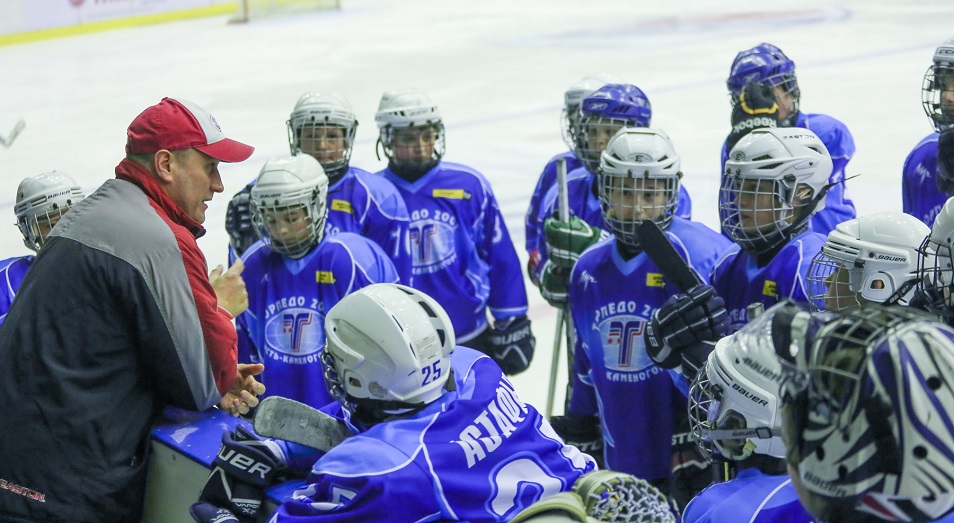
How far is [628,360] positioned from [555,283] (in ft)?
1.76

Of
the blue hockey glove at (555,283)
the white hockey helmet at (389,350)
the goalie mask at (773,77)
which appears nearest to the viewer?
the white hockey helmet at (389,350)

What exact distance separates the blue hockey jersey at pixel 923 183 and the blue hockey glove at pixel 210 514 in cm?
303

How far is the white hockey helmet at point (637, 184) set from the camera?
322 centimetres

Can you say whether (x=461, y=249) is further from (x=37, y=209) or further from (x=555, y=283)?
(x=37, y=209)

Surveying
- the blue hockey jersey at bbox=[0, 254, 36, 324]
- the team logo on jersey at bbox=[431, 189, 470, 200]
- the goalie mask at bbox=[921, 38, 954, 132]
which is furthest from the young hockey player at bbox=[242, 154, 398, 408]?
the goalie mask at bbox=[921, 38, 954, 132]

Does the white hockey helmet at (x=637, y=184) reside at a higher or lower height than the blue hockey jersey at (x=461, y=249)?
higher

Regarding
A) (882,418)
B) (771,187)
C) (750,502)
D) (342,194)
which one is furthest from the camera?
(342,194)

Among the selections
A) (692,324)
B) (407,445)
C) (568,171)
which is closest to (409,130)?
(568,171)

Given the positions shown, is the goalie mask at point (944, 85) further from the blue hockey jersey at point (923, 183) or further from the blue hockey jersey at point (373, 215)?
the blue hockey jersey at point (373, 215)

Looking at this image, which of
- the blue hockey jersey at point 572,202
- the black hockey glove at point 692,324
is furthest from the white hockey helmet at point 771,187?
the blue hockey jersey at point 572,202

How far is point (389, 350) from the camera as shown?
6.43ft

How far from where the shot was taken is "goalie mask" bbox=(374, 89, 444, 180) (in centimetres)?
445

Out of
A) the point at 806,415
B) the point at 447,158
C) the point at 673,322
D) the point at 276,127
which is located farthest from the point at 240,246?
the point at 276,127

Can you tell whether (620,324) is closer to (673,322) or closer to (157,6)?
(673,322)
